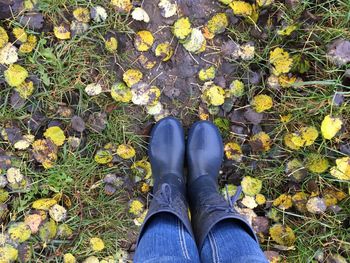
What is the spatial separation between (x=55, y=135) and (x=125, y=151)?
291 mm

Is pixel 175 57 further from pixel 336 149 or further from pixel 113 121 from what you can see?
pixel 336 149

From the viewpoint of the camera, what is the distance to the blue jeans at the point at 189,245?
1243mm

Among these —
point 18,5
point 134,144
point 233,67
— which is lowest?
point 134,144

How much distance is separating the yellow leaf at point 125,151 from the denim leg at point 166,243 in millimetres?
373

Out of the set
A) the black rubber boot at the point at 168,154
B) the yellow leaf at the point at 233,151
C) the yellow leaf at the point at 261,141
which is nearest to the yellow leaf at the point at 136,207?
the black rubber boot at the point at 168,154

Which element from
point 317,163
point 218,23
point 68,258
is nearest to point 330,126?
point 317,163

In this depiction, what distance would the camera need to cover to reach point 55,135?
1.66 meters

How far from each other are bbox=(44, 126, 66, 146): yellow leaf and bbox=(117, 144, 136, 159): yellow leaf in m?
0.23

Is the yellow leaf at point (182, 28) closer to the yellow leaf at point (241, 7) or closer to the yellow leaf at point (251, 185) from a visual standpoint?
the yellow leaf at point (241, 7)

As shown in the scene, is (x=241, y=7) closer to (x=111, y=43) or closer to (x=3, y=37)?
(x=111, y=43)

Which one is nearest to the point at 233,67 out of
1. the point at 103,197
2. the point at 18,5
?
the point at 103,197

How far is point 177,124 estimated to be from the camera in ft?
5.69

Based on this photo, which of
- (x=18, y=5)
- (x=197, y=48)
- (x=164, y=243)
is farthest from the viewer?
(x=197, y=48)

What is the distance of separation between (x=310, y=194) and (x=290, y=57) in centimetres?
58
